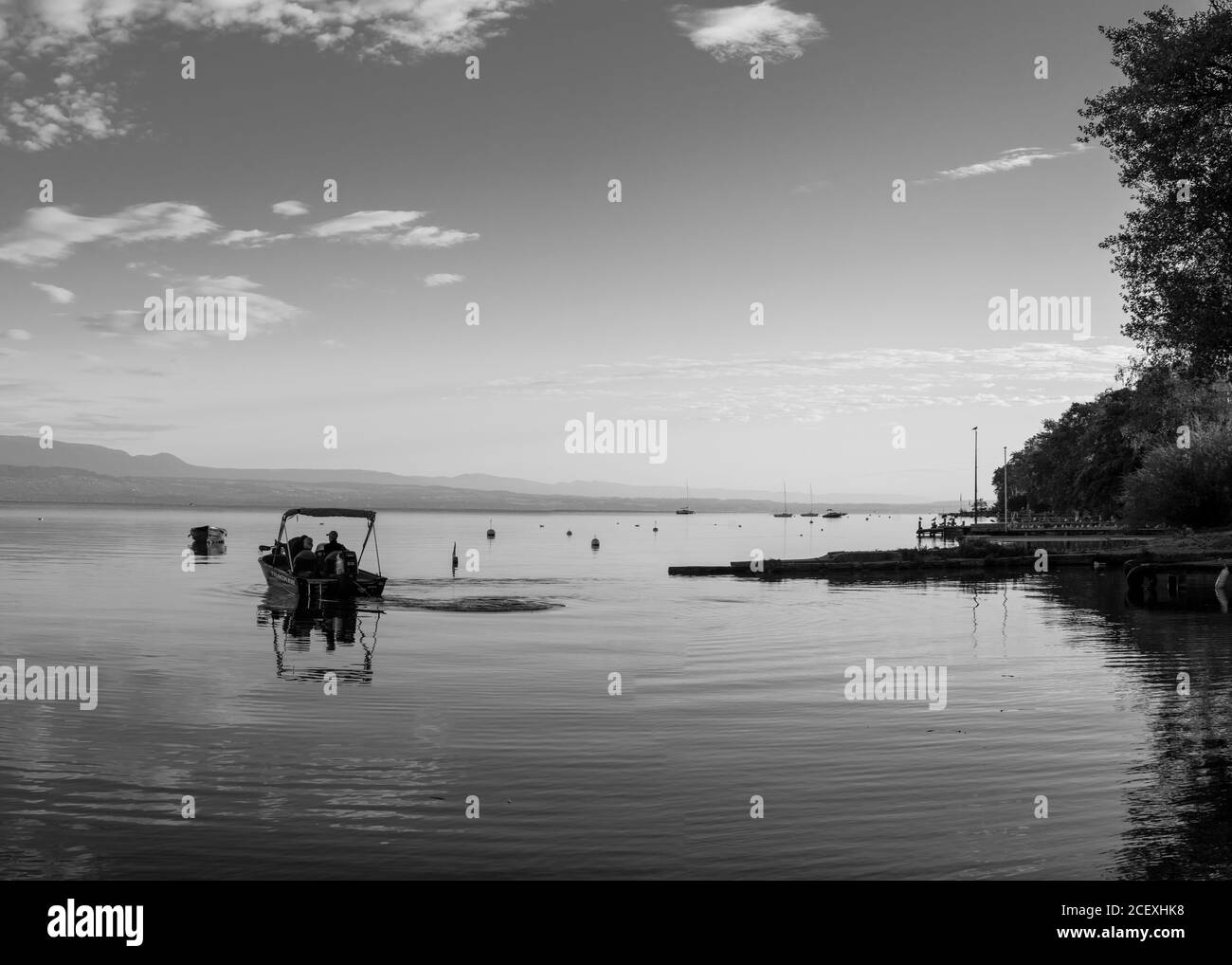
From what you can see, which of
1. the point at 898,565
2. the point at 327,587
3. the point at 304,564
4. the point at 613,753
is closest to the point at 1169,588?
the point at 898,565

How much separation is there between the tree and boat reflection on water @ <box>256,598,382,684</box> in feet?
77.8

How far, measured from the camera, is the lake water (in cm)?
1116

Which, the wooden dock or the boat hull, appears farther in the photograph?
the wooden dock

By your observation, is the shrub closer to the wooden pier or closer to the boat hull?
the wooden pier

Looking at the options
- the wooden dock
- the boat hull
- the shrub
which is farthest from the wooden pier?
the boat hull

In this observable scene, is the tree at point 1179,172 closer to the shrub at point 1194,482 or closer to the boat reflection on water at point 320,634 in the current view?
the boat reflection on water at point 320,634

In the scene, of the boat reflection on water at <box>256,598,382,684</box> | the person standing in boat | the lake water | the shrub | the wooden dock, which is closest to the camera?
the lake water

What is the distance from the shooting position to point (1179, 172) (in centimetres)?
2880

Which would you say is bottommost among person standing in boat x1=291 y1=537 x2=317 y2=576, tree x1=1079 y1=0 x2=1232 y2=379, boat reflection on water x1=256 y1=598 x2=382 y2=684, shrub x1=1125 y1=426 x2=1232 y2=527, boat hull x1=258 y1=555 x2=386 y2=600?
boat reflection on water x1=256 y1=598 x2=382 y2=684

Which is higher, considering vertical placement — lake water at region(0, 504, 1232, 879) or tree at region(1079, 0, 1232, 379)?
tree at region(1079, 0, 1232, 379)

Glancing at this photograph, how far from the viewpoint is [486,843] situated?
1152 centimetres

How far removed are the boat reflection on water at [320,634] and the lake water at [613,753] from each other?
7.7 inches

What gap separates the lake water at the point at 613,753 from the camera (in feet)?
36.6
